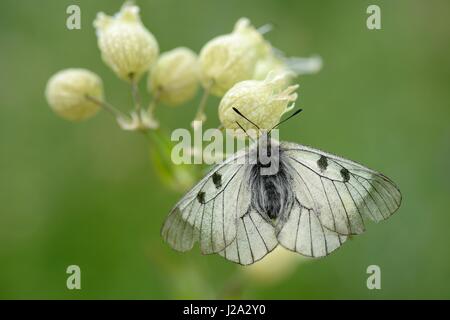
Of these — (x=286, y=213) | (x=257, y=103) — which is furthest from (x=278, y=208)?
(x=257, y=103)

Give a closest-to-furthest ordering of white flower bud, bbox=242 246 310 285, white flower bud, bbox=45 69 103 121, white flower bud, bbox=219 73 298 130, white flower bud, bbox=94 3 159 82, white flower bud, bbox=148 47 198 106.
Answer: white flower bud, bbox=219 73 298 130, white flower bud, bbox=94 3 159 82, white flower bud, bbox=148 47 198 106, white flower bud, bbox=45 69 103 121, white flower bud, bbox=242 246 310 285

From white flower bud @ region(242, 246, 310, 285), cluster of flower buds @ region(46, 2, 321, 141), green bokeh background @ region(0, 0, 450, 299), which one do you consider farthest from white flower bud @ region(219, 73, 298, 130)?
white flower bud @ region(242, 246, 310, 285)

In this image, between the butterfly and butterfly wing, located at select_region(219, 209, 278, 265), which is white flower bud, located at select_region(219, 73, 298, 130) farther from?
butterfly wing, located at select_region(219, 209, 278, 265)

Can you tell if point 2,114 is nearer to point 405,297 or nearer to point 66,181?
point 66,181

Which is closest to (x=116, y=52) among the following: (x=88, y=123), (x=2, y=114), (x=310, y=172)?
(x=310, y=172)

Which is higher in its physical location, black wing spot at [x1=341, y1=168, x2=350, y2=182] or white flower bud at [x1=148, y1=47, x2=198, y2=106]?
white flower bud at [x1=148, y1=47, x2=198, y2=106]

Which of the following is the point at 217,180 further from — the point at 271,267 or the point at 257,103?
the point at 271,267
